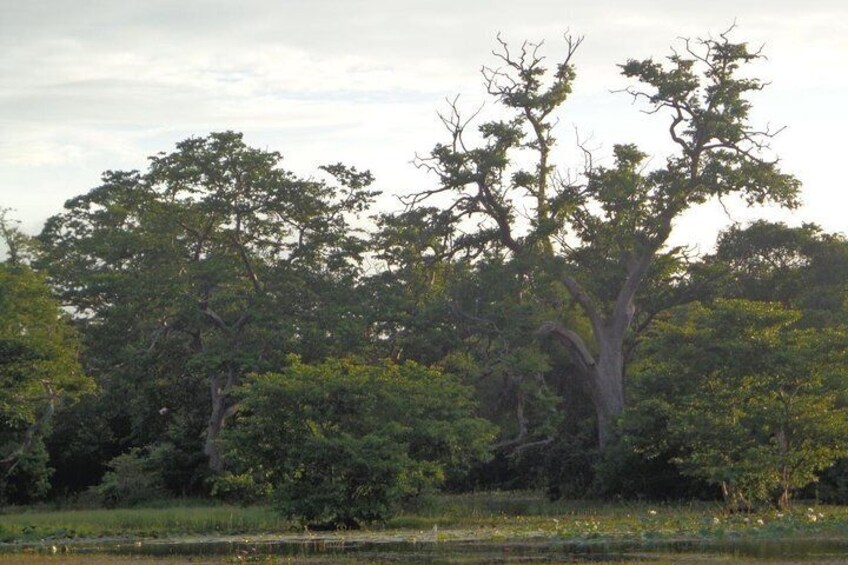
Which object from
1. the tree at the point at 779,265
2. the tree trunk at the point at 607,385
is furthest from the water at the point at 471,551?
the tree at the point at 779,265

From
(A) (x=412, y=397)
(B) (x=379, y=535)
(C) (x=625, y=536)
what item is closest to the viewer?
(C) (x=625, y=536)

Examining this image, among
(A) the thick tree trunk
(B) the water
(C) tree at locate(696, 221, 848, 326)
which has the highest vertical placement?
(C) tree at locate(696, 221, 848, 326)

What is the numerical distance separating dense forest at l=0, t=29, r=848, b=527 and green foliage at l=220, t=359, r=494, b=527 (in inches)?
7.9

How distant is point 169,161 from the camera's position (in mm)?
47625

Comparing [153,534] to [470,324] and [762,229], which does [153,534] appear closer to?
[470,324]

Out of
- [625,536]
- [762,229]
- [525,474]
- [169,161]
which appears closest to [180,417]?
[169,161]

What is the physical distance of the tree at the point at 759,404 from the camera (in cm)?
3116

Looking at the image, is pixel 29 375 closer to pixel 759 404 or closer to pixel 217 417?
pixel 217 417

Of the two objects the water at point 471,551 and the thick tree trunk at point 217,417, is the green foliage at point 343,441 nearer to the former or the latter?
the water at point 471,551

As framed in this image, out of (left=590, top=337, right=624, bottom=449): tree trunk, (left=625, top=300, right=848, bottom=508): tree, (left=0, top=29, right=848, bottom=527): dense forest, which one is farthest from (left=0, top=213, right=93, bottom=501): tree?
(left=625, top=300, right=848, bottom=508): tree

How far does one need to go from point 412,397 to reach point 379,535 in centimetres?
481

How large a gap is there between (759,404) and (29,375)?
21.9 meters

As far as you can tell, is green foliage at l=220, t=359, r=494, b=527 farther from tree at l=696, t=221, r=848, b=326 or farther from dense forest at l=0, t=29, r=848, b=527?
tree at l=696, t=221, r=848, b=326

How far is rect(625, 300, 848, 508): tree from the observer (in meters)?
31.2
